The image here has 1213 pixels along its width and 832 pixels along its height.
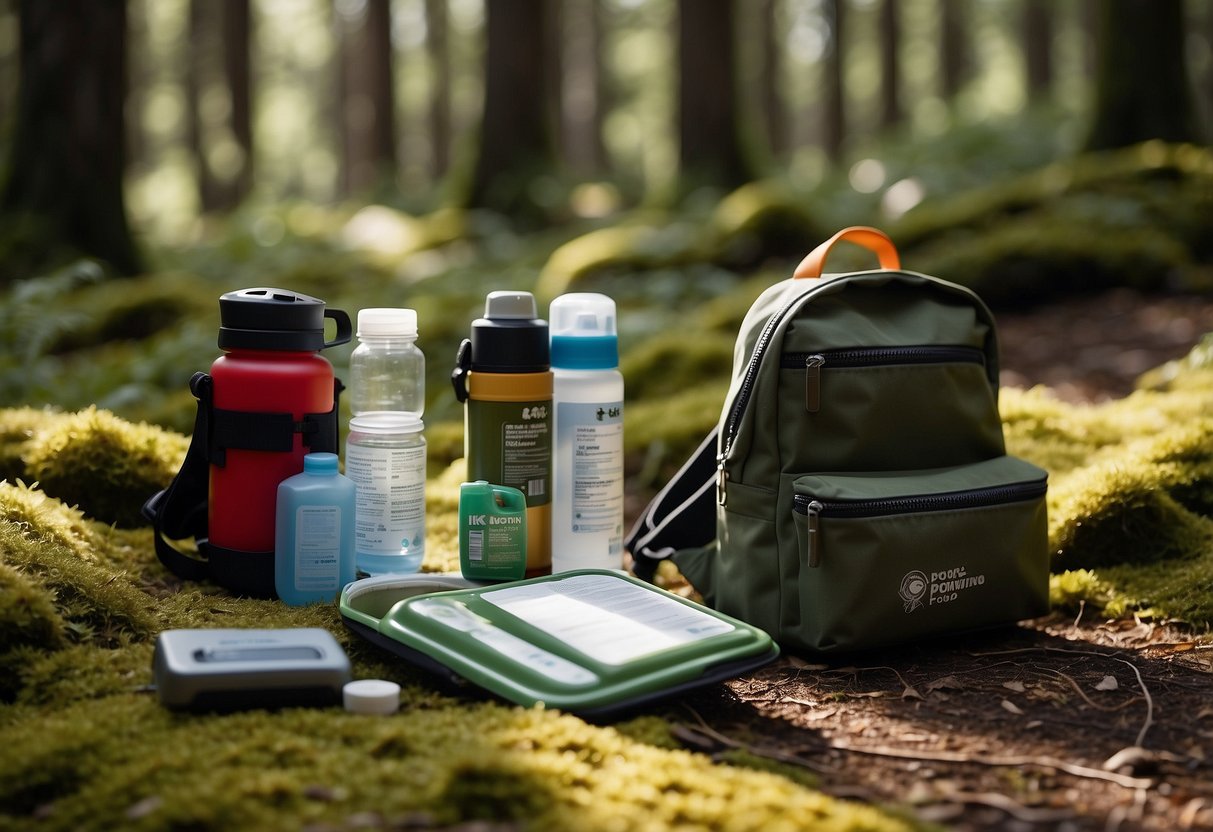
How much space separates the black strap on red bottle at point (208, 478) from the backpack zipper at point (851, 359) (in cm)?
139

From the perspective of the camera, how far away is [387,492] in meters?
3.31

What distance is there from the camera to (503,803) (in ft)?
6.60

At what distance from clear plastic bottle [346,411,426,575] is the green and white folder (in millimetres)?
275

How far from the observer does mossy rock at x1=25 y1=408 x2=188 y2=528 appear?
12.1 feet

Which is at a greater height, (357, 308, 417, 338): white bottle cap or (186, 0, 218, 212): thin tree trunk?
(186, 0, 218, 212): thin tree trunk

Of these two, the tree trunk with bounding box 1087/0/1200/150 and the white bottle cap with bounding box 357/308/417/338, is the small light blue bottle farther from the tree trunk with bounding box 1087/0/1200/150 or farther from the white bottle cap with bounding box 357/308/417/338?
the tree trunk with bounding box 1087/0/1200/150

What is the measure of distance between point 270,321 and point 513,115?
10165 millimetres

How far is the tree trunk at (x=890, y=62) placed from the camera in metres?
22.0

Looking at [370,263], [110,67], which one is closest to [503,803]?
[110,67]

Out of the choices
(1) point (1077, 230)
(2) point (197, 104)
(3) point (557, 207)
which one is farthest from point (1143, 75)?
(2) point (197, 104)

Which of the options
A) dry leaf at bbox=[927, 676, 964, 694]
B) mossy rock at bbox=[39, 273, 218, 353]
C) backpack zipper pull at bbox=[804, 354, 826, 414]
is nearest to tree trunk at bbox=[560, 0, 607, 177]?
mossy rock at bbox=[39, 273, 218, 353]

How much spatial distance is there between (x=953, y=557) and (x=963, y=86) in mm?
25212

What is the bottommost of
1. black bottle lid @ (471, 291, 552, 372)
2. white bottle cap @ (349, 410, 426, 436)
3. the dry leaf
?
the dry leaf

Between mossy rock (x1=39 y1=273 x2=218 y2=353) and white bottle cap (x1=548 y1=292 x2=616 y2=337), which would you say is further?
mossy rock (x1=39 y1=273 x2=218 y2=353)
